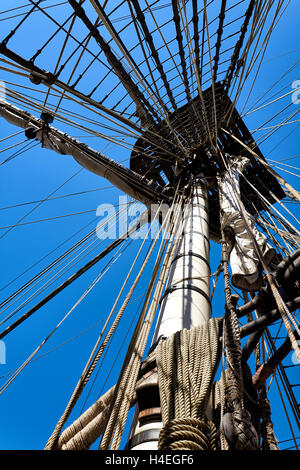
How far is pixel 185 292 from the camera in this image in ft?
8.55

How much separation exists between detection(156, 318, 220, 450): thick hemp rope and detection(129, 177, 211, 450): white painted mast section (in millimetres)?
233

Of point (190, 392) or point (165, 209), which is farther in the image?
point (165, 209)

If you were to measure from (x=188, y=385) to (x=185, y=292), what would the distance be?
1042 millimetres

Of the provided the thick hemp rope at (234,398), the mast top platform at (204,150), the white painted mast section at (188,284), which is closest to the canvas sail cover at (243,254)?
the white painted mast section at (188,284)

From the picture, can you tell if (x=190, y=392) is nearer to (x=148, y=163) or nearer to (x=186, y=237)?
(x=186, y=237)

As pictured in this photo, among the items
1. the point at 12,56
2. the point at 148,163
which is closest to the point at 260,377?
the point at 12,56

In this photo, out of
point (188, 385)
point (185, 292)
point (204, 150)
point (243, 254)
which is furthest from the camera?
point (204, 150)

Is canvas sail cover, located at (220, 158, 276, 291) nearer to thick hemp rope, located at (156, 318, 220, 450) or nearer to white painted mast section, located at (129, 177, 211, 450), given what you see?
white painted mast section, located at (129, 177, 211, 450)

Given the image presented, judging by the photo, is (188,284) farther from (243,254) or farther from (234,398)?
(234,398)

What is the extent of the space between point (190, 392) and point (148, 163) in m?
5.64

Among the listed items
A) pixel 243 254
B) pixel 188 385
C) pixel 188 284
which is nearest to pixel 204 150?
pixel 243 254

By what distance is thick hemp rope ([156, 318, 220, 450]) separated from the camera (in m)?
1.33

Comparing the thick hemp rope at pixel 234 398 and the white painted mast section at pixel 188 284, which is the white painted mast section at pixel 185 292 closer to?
the white painted mast section at pixel 188 284

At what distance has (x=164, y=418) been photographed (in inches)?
57.9
